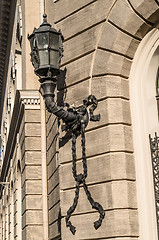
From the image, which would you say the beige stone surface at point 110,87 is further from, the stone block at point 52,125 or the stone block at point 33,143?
the stone block at point 33,143

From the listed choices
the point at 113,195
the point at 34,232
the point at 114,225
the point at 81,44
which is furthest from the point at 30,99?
the point at 114,225

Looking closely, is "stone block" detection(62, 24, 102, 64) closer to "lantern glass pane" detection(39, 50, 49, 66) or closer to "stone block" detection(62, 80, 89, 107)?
"stone block" detection(62, 80, 89, 107)

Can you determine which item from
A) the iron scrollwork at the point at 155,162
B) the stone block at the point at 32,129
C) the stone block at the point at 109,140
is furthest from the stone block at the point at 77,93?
the stone block at the point at 32,129

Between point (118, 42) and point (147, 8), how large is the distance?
73cm

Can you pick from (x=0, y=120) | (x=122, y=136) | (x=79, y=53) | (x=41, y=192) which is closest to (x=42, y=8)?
(x=41, y=192)

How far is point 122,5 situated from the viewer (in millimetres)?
9234

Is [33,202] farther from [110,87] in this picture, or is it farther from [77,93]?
[110,87]

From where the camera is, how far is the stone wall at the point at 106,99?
853 cm

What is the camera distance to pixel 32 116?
56.3 feet

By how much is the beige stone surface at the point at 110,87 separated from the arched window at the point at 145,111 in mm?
148

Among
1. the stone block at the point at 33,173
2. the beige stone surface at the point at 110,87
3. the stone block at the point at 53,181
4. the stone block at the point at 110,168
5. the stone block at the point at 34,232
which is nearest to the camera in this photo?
the stone block at the point at 110,168

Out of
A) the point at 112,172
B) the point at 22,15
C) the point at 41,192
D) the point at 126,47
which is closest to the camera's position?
the point at 112,172

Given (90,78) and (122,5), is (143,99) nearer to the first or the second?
(90,78)

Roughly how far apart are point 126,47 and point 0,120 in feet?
87.5
